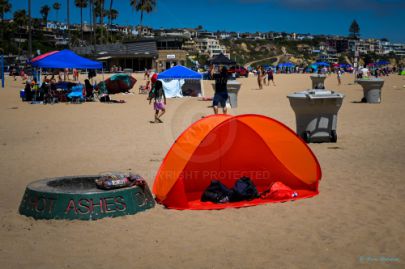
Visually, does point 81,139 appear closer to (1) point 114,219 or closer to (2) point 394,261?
(1) point 114,219

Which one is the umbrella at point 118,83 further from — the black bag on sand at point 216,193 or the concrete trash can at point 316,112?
the black bag on sand at point 216,193

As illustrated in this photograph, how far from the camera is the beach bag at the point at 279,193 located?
7.16 meters

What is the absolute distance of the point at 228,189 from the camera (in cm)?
723

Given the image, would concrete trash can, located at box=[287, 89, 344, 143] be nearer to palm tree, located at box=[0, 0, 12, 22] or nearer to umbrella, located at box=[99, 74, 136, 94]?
umbrella, located at box=[99, 74, 136, 94]

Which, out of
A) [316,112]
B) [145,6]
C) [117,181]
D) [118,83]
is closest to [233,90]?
[316,112]

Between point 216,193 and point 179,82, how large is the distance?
22106mm

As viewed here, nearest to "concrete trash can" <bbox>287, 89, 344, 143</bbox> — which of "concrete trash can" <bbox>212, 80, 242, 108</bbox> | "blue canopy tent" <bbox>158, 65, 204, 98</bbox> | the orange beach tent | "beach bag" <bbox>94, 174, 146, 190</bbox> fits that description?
the orange beach tent

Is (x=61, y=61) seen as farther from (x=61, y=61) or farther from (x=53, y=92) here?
(x=53, y=92)

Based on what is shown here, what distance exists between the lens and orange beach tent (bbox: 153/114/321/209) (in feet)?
23.5

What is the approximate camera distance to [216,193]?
7.13 m

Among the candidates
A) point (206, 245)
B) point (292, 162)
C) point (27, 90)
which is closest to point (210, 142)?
point (292, 162)

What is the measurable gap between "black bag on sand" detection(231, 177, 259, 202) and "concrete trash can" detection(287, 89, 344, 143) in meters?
4.29

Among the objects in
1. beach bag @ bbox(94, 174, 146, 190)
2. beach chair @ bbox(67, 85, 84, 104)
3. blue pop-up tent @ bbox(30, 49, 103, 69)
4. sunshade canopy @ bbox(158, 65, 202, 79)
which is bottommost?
beach bag @ bbox(94, 174, 146, 190)

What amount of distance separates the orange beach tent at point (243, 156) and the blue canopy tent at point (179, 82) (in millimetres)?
19876
